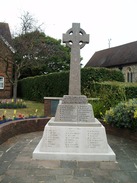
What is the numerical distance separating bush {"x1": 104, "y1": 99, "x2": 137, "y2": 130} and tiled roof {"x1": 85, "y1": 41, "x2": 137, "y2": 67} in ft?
83.0

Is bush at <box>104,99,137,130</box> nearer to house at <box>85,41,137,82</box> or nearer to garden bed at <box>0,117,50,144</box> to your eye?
garden bed at <box>0,117,50,144</box>

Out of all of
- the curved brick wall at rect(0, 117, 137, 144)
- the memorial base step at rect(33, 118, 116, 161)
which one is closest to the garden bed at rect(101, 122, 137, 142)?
the curved brick wall at rect(0, 117, 137, 144)

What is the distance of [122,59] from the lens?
110 ft

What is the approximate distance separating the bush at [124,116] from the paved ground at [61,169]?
116cm

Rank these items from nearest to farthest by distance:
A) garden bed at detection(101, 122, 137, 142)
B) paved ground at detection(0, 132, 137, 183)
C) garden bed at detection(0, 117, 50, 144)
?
paved ground at detection(0, 132, 137, 183), garden bed at detection(0, 117, 50, 144), garden bed at detection(101, 122, 137, 142)

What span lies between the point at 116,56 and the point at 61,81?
22.3 meters

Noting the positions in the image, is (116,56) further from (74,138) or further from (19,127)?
(74,138)

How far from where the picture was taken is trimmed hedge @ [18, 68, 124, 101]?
1421cm

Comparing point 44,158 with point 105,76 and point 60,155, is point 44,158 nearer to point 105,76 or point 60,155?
point 60,155

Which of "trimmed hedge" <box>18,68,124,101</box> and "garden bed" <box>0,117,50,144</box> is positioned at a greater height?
"trimmed hedge" <box>18,68,124,101</box>

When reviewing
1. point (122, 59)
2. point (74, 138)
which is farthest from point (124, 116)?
point (122, 59)

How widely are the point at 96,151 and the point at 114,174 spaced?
2.63ft

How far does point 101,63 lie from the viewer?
38.2 meters

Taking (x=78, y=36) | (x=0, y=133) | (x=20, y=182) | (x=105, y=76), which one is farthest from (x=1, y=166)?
(x=105, y=76)
